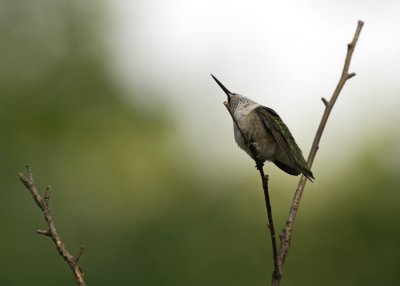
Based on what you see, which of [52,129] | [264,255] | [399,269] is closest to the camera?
[399,269]

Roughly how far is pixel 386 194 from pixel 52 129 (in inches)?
452

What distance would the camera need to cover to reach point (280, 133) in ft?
19.7

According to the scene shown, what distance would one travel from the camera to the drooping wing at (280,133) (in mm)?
5793

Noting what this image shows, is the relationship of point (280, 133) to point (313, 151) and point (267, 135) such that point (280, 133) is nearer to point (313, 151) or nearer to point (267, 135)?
point (267, 135)

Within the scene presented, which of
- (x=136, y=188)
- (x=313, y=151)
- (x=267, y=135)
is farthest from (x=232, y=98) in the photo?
(x=136, y=188)

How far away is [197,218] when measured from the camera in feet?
70.8

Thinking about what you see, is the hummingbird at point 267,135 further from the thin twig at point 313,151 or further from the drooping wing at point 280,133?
Result: the thin twig at point 313,151

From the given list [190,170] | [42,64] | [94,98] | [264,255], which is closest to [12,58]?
[42,64]

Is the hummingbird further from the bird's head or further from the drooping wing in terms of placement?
the bird's head

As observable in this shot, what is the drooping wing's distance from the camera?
579cm

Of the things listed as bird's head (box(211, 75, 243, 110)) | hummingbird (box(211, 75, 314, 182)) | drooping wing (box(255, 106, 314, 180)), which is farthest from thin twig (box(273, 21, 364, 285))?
bird's head (box(211, 75, 243, 110))

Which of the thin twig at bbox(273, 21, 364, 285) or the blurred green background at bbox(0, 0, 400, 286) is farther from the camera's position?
the blurred green background at bbox(0, 0, 400, 286)

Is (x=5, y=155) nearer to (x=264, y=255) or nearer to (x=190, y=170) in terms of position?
(x=190, y=170)

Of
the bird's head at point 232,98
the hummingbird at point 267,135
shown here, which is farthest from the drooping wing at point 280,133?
the bird's head at point 232,98
